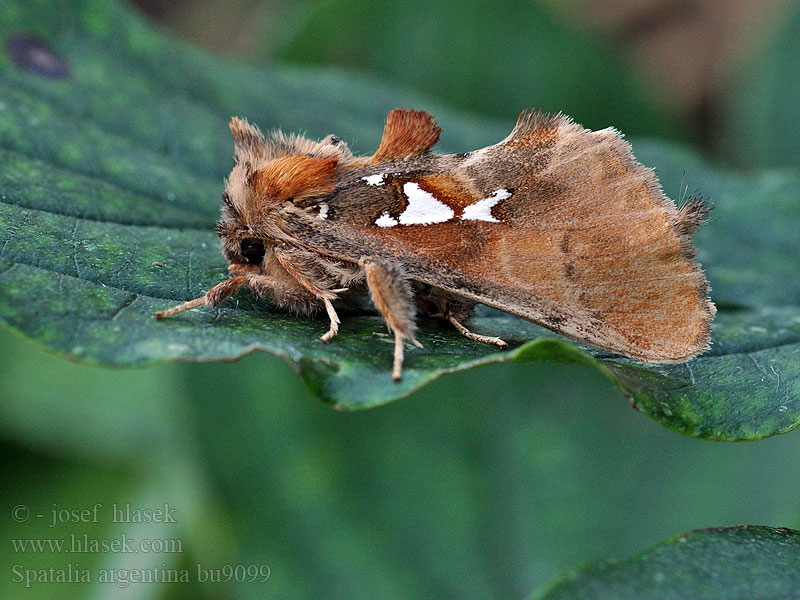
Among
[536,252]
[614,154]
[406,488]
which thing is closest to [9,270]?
[536,252]

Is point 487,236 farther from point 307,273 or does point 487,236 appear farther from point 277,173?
point 277,173

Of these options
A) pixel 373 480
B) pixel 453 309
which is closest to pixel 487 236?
pixel 453 309

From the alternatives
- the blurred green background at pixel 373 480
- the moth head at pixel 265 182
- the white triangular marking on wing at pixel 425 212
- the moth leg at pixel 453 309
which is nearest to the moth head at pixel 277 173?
the moth head at pixel 265 182

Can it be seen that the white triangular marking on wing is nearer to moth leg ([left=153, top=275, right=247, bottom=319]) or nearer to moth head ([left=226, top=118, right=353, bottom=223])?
moth head ([left=226, top=118, right=353, bottom=223])

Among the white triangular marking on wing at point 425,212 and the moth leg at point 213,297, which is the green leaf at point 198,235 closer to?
the moth leg at point 213,297

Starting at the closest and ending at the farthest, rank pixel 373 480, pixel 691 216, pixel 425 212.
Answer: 1. pixel 691 216
2. pixel 425 212
3. pixel 373 480

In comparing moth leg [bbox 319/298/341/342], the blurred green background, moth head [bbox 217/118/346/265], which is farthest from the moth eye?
the blurred green background
